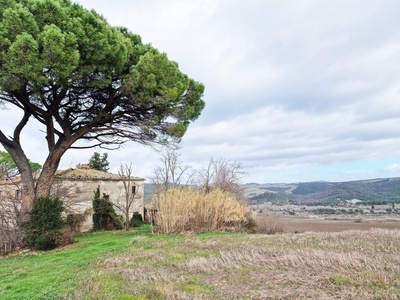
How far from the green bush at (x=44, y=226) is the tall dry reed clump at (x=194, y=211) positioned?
335 cm

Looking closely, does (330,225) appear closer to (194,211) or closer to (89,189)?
(194,211)

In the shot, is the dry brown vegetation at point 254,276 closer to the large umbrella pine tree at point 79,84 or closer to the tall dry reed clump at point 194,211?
the tall dry reed clump at point 194,211

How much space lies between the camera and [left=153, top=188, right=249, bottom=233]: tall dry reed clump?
1134 centimetres

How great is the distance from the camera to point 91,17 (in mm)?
9719

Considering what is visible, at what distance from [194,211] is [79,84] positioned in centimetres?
587

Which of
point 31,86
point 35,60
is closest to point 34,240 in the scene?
point 31,86

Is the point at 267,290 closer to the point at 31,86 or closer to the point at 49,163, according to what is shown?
the point at 31,86

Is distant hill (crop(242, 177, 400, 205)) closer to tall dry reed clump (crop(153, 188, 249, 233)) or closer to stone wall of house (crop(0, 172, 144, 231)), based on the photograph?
stone wall of house (crop(0, 172, 144, 231))

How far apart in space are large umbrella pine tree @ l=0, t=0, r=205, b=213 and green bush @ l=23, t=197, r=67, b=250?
1.19 metres

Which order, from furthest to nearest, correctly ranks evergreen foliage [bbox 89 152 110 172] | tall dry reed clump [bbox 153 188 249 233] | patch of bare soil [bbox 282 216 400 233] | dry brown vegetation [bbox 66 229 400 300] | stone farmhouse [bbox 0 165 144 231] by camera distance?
1. evergreen foliage [bbox 89 152 110 172]
2. patch of bare soil [bbox 282 216 400 233]
3. stone farmhouse [bbox 0 165 144 231]
4. tall dry reed clump [bbox 153 188 249 233]
5. dry brown vegetation [bbox 66 229 400 300]

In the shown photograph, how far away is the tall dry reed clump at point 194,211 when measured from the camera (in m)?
11.3

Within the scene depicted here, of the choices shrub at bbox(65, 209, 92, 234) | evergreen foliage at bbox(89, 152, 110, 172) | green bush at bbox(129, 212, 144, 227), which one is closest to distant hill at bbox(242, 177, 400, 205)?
evergreen foliage at bbox(89, 152, 110, 172)

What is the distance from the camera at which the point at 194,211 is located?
38.4 ft

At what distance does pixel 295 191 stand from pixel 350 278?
71668 millimetres
